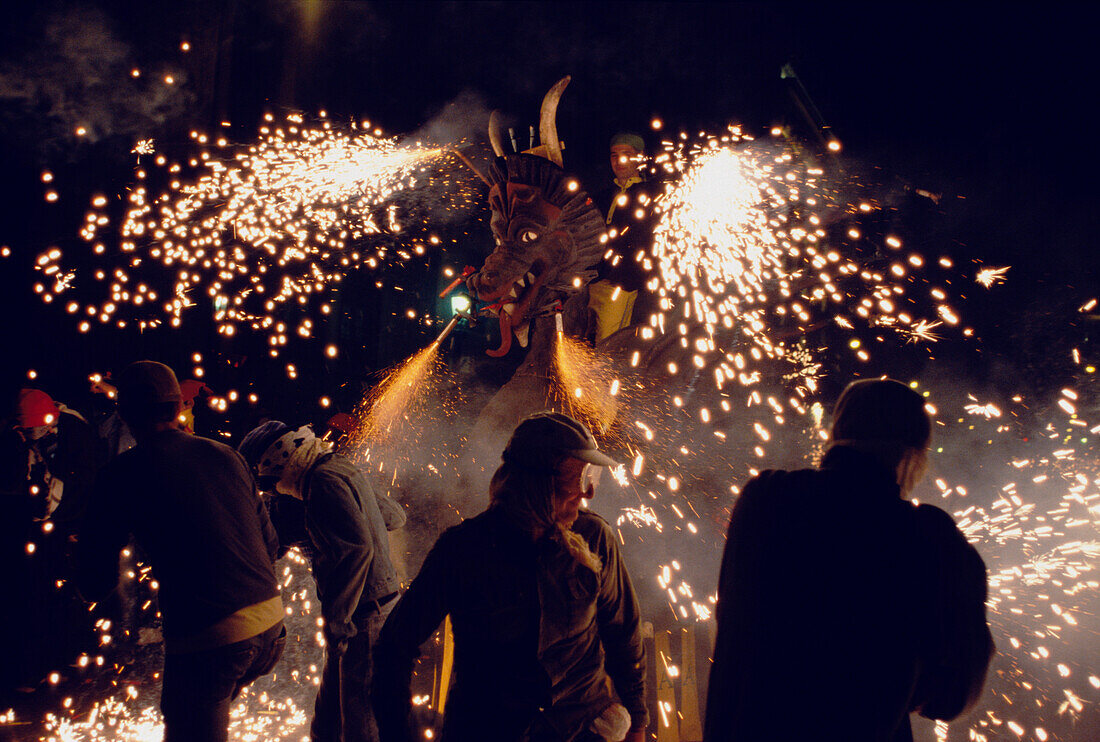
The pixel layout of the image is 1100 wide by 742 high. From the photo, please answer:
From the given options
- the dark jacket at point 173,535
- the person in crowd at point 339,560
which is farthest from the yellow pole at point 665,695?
the dark jacket at point 173,535

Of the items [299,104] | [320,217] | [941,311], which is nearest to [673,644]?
[941,311]

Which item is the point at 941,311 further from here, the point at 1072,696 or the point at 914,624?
the point at 914,624

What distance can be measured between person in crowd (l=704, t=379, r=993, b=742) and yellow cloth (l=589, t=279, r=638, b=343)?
394 centimetres

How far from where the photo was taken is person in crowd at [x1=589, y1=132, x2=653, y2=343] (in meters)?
5.29

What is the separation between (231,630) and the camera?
7.75 ft

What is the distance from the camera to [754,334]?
5.18 metres

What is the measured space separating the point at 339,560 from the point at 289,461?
73 centimetres

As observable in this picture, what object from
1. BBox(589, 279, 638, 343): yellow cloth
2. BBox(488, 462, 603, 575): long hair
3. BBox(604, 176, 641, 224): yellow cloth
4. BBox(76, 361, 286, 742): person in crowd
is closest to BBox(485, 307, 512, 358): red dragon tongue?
BBox(589, 279, 638, 343): yellow cloth

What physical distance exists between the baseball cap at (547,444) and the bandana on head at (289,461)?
75.2 inches

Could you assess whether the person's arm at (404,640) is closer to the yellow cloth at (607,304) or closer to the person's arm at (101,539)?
the person's arm at (101,539)

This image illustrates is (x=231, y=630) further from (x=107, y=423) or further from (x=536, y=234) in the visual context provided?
(x=107, y=423)

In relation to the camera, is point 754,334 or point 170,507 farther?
point 754,334

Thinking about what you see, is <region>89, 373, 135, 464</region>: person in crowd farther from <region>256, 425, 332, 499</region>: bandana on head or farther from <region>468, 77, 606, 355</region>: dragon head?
<region>468, 77, 606, 355</region>: dragon head

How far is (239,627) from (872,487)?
268cm
